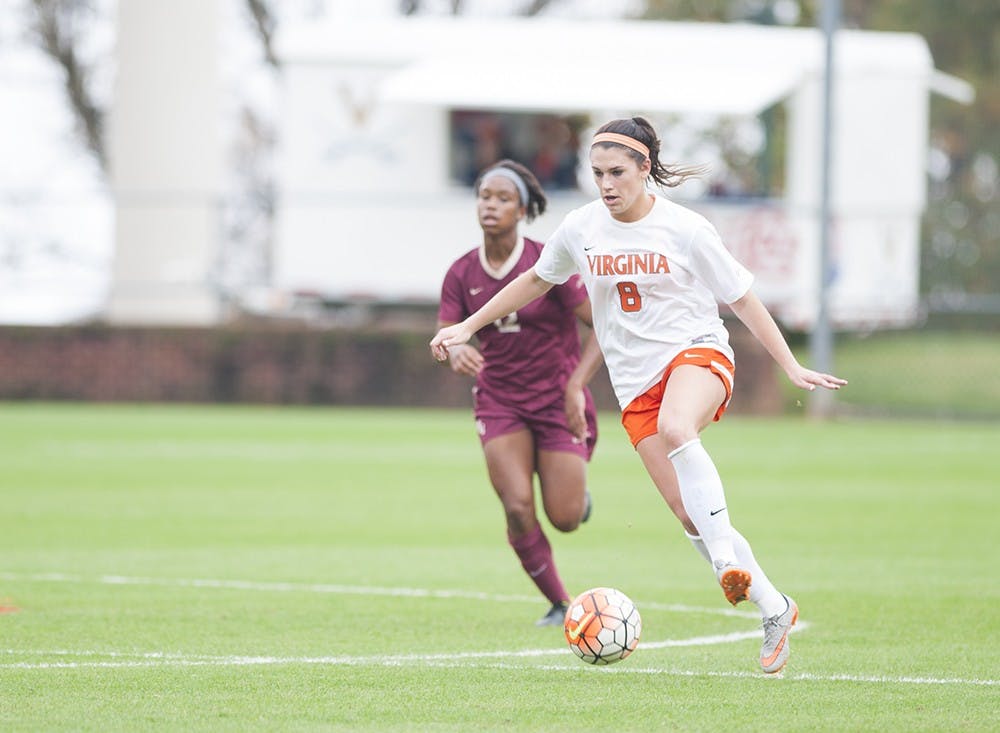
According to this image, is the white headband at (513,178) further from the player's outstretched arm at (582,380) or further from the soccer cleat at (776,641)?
the soccer cleat at (776,641)

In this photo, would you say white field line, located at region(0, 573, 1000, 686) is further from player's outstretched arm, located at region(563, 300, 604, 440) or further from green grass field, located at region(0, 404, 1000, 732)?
player's outstretched arm, located at region(563, 300, 604, 440)

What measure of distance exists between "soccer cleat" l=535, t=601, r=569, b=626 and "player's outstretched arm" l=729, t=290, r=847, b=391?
7.49 feet

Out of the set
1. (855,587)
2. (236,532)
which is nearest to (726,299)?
(855,587)

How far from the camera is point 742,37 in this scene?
29.7 m

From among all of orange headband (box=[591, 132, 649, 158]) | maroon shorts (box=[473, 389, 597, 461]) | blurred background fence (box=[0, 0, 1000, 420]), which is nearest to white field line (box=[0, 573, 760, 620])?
maroon shorts (box=[473, 389, 597, 461])

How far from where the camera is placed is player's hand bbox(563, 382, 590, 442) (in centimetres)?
934

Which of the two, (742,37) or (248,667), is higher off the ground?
(742,37)

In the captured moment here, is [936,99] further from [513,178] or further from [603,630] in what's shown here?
[603,630]

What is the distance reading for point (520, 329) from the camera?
9547 mm

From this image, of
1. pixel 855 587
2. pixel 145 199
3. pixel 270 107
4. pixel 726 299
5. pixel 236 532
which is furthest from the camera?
pixel 270 107

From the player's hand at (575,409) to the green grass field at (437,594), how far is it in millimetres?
1056

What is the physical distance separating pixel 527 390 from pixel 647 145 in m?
2.08

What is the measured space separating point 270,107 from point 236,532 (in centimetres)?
3613

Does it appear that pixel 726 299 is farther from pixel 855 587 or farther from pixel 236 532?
pixel 236 532
